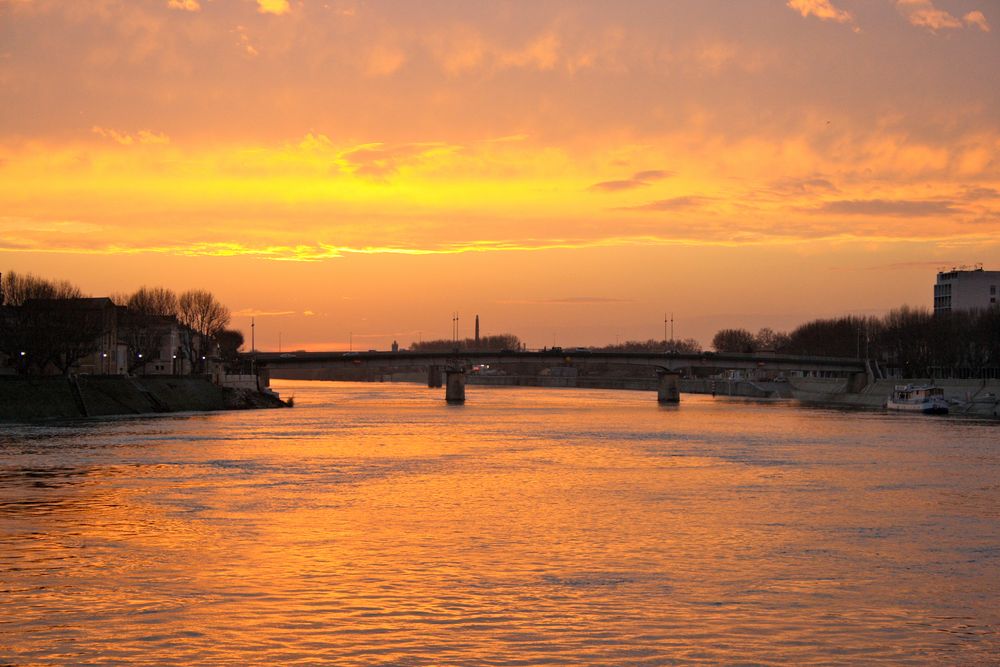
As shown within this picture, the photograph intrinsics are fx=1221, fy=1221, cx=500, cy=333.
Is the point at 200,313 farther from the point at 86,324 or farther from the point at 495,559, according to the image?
the point at 495,559

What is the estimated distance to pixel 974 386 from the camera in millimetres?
137875

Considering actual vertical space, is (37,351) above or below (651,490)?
above

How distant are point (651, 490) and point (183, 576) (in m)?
23.2

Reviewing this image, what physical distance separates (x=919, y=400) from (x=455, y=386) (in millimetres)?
60942

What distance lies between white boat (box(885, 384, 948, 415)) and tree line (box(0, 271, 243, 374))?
80544 mm

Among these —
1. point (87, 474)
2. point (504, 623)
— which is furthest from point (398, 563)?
point (87, 474)

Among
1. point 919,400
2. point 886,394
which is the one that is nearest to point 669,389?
point 886,394

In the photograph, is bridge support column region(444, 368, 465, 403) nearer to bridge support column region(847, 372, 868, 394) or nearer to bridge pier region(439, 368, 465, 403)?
bridge pier region(439, 368, 465, 403)

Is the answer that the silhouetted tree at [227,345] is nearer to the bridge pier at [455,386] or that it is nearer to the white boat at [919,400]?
the bridge pier at [455,386]

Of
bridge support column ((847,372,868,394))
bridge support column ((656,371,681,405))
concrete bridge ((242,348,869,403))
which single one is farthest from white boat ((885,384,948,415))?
bridge support column ((656,371,681,405))

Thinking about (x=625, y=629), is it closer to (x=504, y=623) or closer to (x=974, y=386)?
(x=504, y=623)

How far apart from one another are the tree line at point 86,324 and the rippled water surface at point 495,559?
45754mm

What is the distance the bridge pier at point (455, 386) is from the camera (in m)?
162

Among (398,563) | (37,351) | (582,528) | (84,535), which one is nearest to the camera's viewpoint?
(398,563)
